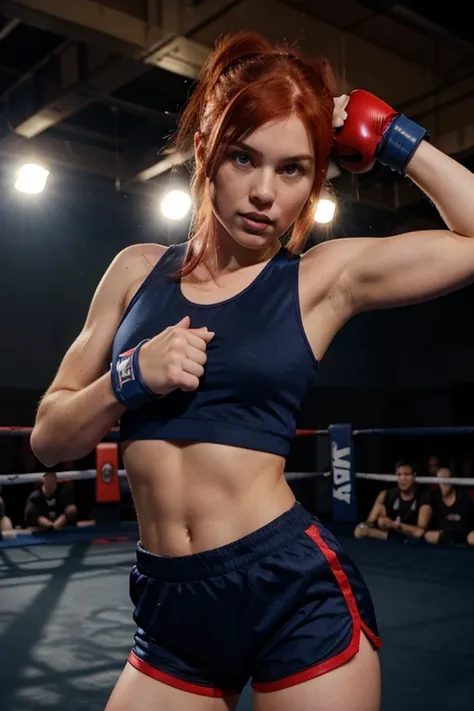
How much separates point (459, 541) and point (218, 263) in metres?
4.31

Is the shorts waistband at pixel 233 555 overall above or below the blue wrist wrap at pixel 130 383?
below

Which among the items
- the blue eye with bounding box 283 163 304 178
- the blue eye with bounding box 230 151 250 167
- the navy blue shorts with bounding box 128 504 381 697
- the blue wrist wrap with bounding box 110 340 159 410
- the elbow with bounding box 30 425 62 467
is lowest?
the navy blue shorts with bounding box 128 504 381 697

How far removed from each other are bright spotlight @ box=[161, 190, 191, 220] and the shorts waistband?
5008mm

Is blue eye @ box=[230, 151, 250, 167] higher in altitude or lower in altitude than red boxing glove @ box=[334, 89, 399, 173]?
lower

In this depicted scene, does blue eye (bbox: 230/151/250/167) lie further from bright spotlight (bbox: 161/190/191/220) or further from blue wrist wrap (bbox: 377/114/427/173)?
bright spotlight (bbox: 161/190/191/220)

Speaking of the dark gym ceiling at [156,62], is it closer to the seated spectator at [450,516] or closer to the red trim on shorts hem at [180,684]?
the seated spectator at [450,516]

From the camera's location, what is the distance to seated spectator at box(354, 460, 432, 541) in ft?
16.9

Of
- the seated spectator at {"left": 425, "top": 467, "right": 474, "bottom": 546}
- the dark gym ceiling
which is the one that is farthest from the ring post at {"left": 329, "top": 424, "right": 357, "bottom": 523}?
the dark gym ceiling

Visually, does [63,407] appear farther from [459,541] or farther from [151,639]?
[459,541]

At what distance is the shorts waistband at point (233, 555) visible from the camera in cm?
97

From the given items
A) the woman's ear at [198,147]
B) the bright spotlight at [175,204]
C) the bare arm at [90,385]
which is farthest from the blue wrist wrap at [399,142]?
the bright spotlight at [175,204]

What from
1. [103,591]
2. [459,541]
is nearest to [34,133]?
[103,591]

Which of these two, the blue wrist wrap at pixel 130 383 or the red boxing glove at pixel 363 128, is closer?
the blue wrist wrap at pixel 130 383

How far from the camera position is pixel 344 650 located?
0.94m
